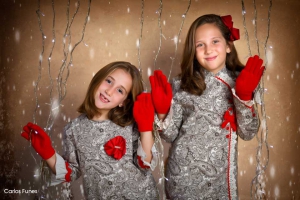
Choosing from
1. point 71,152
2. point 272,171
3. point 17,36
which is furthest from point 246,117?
point 17,36

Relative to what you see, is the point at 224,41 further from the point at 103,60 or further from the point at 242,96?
the point at 103,60

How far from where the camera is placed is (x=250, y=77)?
1.60 meters

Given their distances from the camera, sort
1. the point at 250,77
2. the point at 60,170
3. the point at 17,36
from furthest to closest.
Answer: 1. the point at 17,36
2. the point at 60,170
3. the point at 250,77

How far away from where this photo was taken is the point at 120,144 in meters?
1.78

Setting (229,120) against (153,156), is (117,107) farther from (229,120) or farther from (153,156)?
(229,120)

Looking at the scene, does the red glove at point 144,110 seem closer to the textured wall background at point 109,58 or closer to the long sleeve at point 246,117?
the long sleeve at point 246,117

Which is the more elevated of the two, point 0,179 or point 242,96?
point 242,96

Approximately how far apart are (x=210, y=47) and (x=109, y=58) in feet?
3.73

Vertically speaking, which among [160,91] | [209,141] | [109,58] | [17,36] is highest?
[17,36]

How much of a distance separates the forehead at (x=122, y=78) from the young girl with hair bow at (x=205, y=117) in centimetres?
20

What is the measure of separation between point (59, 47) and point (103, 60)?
319mm

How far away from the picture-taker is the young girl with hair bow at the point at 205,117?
5.65 feet

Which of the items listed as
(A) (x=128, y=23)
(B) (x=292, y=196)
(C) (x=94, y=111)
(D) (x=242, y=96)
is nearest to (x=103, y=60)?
(A) (x=128, y=23)

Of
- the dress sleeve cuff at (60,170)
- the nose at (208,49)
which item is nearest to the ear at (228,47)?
the nose at (208,49)
